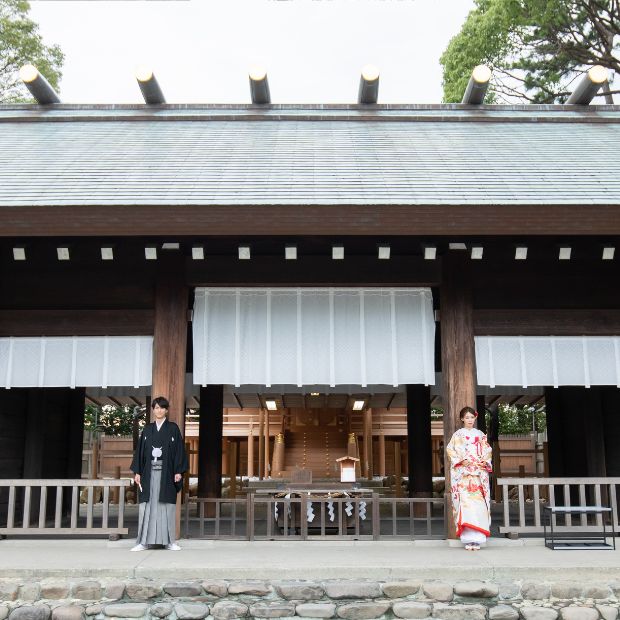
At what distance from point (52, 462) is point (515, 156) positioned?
7.21 meters

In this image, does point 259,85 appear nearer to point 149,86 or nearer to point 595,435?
point 149,86

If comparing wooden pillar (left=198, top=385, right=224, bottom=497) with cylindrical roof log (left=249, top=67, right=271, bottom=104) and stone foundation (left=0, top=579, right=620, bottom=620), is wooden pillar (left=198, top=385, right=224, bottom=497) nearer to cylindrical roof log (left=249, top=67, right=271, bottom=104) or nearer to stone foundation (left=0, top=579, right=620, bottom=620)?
cylindrical roof log (left=249, top=67, right=271, bottom=104)

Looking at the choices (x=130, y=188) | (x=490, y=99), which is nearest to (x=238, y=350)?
(x=130, y=188)

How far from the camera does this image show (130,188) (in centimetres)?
635

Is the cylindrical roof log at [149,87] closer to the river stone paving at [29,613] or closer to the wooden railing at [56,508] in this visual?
the wooden railing at [56,508]

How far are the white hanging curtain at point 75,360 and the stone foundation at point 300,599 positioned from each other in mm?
2075

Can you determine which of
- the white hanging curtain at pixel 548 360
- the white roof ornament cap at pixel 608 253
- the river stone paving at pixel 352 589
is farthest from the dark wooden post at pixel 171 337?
the white roof ornament cap at pixel 608 253

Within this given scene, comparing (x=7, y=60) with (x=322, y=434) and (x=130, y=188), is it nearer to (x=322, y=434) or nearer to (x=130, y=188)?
(x=322, y=434)

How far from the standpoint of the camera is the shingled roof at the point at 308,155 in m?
6.21

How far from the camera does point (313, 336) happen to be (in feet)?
22.7

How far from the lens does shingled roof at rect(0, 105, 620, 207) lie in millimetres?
6211

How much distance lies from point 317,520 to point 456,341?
2.79m

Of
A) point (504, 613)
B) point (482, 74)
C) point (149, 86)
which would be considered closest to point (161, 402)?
point (504, 613)

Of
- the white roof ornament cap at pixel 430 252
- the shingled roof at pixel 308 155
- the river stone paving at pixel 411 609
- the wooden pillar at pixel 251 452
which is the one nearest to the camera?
the river stone paving at pixel 411 609
